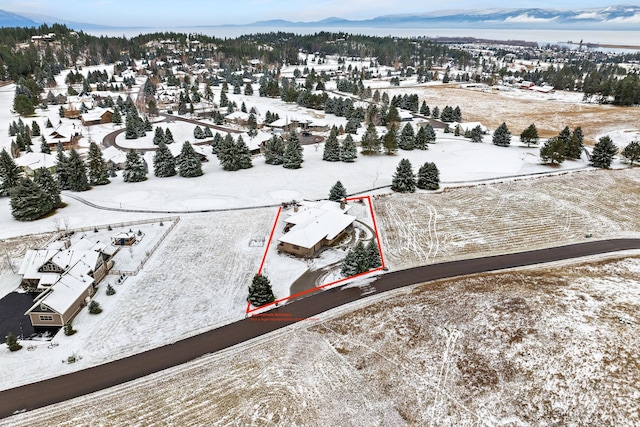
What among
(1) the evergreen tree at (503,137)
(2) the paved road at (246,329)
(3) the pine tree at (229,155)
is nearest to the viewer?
(2) the paved road at (246,329)

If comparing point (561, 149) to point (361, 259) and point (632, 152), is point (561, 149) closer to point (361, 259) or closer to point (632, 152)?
point (632, 152)

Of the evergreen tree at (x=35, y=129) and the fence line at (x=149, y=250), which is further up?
the evergreen tree at (x=35, y=129)

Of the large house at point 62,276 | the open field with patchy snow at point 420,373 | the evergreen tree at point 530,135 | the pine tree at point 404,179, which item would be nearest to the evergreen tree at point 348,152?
the pine tree at point 404,179

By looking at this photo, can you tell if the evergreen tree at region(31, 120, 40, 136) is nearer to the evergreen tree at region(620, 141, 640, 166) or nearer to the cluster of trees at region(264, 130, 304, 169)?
the cluster of trees at region(264, 130, 304, 169)

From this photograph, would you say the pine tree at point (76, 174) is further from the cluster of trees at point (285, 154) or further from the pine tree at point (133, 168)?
the cluster of trees at point (285, 154)

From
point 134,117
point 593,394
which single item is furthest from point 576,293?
point 134,117

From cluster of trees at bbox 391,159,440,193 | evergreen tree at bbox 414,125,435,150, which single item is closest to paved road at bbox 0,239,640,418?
cluster of trees at bbox 391,159,440,193
